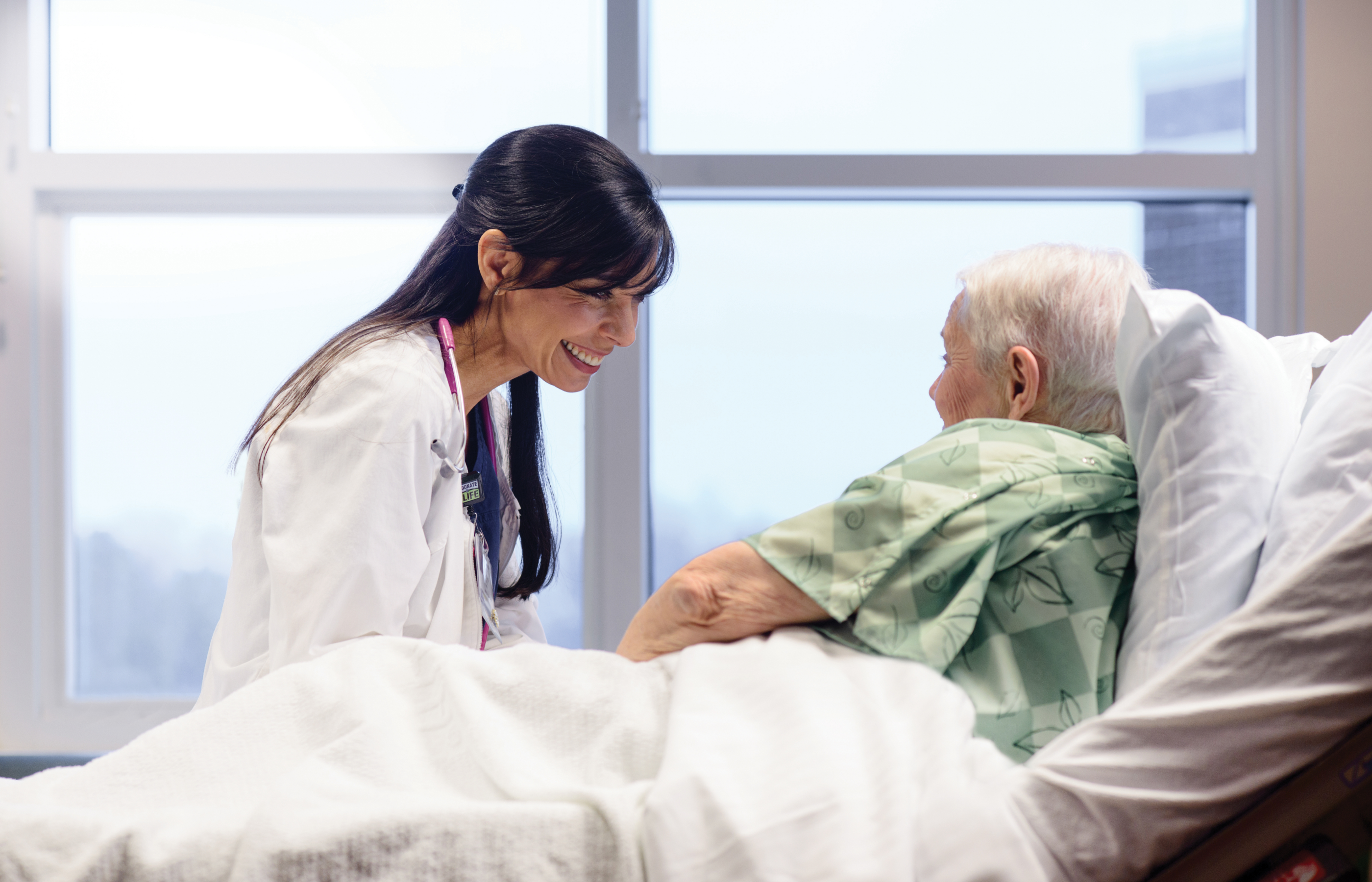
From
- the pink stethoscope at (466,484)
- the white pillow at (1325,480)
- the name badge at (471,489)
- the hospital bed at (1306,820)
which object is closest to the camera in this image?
the hospital bed at (1306,820)

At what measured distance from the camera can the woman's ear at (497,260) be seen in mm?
1337

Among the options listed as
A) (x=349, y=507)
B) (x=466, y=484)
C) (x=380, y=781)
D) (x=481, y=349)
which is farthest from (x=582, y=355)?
(x=380, y=781)

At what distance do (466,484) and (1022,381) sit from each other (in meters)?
0.83

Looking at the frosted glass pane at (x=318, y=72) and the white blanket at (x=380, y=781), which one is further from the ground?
the frosted glass pane at (x=318, y=72)

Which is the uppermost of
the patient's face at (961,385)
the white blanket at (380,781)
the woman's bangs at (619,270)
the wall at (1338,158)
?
the wall at (1338,158)

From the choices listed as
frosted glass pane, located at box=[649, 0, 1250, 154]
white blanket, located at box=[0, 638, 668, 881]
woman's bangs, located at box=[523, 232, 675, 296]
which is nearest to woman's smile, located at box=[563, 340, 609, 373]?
woman's bangs, located at box=[523, 232, 675, 296]

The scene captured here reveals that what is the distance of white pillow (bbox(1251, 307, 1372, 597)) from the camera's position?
0.75 metres

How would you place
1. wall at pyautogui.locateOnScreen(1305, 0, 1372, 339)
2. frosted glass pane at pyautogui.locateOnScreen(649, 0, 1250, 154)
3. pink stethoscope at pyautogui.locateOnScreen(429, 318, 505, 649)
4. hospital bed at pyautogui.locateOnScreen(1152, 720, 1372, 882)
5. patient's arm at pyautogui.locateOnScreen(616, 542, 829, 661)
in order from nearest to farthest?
1. hospital bed at pyautogui.locateOnScreen(1152, 720, 1372, 882)
2. patient's arm at pyautogui.locateOnScreen(616, 542, 829, 661)
3. pink stethoscope at pyautogui.locateOnScreen(429, 318, 505, 649)
4. wall at pyautogui.locateOnScreen(1305, 0, 1372, 339)
5. frosted glass pane at pyautogui.locateOnScreen(649, 0, 1250, 154)

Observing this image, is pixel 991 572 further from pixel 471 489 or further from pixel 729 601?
pixel 471 489

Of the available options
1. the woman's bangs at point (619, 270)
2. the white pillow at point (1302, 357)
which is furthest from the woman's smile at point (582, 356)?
the white pillow at point (1302, 357)

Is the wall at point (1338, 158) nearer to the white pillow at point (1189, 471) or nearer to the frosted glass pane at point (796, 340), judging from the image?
the frosted glass pane at point (796, 340)

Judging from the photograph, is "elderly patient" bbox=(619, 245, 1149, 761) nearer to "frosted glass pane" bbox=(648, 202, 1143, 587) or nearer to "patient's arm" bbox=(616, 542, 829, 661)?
"patient's arm" bbox=(616, 542, 829, 661)

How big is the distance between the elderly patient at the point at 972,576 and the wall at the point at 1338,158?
158cm

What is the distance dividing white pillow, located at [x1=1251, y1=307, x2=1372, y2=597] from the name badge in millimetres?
1035
